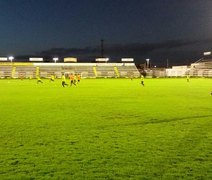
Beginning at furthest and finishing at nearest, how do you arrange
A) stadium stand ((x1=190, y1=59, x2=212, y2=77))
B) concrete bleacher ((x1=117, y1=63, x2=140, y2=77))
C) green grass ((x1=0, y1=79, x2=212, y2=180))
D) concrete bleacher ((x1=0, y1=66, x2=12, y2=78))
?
concrete bleacher ((x1=117, y1=63, x2=140, y2=77)) < stadium stand ((x1=190, y1=59, x2=212, y2=77)) < concrete bleacher ((x1=0, y1=66, x2=12, y2=78)) < green grass ((x1=0, y1=79, x2=212, y2=180))

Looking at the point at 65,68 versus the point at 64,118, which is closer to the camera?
the point at 64,118

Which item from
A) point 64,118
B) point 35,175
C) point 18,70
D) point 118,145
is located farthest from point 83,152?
point 18,70

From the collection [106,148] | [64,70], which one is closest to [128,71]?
[64,70]

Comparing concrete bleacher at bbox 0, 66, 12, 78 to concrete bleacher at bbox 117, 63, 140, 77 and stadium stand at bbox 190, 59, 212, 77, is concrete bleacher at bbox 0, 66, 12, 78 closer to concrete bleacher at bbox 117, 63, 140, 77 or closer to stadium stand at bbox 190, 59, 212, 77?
concrete bleacher at bbox 117, 63, 140, 77

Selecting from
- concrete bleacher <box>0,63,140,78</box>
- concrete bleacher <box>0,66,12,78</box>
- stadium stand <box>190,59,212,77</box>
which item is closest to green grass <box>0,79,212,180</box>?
concrete bleacher <box>0,63,140,78</box>

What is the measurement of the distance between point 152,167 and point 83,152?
173cm

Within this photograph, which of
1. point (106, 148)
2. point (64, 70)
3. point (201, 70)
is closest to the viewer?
point (106, 148)

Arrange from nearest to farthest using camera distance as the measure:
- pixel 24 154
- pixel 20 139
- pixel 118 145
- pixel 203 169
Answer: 1. pixel 203 169
2. pixel 24 154
3. pixel 118 145
4. pixel 20 139

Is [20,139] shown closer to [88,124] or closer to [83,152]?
[83,152]

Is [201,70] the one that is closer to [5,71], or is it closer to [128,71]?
[128,71]

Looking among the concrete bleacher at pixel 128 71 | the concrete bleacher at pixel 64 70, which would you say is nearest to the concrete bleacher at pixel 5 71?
the concrete bleacher at pixel 64 70

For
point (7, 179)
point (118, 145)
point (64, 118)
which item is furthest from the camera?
point (64, 118)

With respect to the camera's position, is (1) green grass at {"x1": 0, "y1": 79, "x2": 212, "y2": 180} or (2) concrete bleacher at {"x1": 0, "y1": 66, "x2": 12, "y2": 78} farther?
(2) concrete bleacher at {"x1": 0, "y1": 66, "x2": 12, "y2": 78}

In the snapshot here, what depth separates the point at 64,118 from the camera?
518 inches
